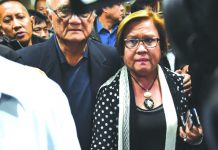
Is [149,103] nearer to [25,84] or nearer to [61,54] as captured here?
[61,54]

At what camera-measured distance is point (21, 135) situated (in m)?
0.79

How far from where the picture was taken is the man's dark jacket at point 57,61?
180cm

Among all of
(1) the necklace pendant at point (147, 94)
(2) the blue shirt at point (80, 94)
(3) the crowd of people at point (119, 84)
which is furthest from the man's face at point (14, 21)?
(1) the necklace pendant at point (147, 94)

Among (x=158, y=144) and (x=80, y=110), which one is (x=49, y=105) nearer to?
(x=80, y=110)

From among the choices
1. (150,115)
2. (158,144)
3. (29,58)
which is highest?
(29,58)

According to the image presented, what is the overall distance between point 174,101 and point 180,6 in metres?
1.62

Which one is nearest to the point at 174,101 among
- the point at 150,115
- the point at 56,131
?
the point at 150,115

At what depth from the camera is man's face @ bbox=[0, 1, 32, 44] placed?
2747 millimetres

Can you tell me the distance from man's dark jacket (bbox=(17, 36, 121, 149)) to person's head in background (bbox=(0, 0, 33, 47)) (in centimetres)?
88

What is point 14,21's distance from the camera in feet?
9.13

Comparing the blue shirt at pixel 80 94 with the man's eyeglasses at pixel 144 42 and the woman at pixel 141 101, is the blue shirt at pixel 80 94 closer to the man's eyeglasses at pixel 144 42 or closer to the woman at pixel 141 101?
the woman at pixel 141 101

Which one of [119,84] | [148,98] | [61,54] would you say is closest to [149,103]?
[148,98]

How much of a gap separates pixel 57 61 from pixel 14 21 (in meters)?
1.08

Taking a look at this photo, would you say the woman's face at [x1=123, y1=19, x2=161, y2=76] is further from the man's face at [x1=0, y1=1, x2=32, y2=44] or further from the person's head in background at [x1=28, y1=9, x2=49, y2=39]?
the person's head in background at [x1=28, y1=9, x2=49, y2=39]
